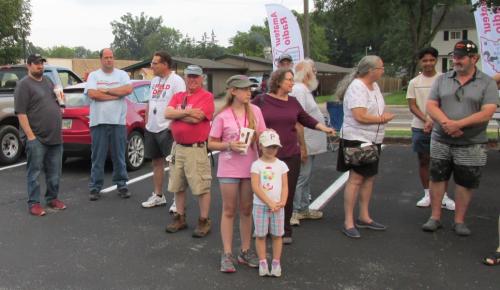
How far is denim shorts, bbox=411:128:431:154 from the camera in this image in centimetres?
576

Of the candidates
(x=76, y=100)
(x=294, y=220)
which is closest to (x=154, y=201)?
(x=294, y=220)

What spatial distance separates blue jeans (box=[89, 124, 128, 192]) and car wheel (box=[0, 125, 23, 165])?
123 inches

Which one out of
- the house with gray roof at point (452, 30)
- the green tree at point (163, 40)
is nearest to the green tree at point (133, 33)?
the green tree at point (163, 40)

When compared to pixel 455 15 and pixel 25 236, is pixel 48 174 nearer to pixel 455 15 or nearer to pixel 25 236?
pixel 25 236

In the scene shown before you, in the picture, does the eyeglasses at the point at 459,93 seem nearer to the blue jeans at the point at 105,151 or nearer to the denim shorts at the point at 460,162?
the denim shorts at the point at 460,162

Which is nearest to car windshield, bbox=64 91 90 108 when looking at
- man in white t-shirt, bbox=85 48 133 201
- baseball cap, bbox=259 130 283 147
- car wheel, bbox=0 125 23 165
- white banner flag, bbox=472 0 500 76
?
car wheel, bbox=0 125 23 165

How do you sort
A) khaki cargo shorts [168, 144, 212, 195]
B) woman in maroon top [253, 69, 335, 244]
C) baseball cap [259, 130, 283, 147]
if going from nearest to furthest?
baseball cap [259, 130, 283, 147]
woman in maroon top [253, 69, 335, 244]
khaki cargo shorts [168, 144, 212, 195]

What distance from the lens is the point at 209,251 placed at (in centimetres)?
454

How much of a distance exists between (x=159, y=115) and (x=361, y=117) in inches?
93.0

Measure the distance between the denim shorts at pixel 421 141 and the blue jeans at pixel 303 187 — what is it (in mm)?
1366

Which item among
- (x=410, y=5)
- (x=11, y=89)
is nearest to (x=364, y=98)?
(x=11, y=89)

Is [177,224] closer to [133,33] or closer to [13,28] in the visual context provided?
→ [13,28]

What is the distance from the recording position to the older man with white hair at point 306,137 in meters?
5.01

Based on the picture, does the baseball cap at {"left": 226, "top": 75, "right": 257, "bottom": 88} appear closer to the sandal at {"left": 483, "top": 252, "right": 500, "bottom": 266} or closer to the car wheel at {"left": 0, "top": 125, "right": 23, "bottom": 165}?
the sandal at {"left": 483, "top": 252, "right": 500, "bottom": 266}
